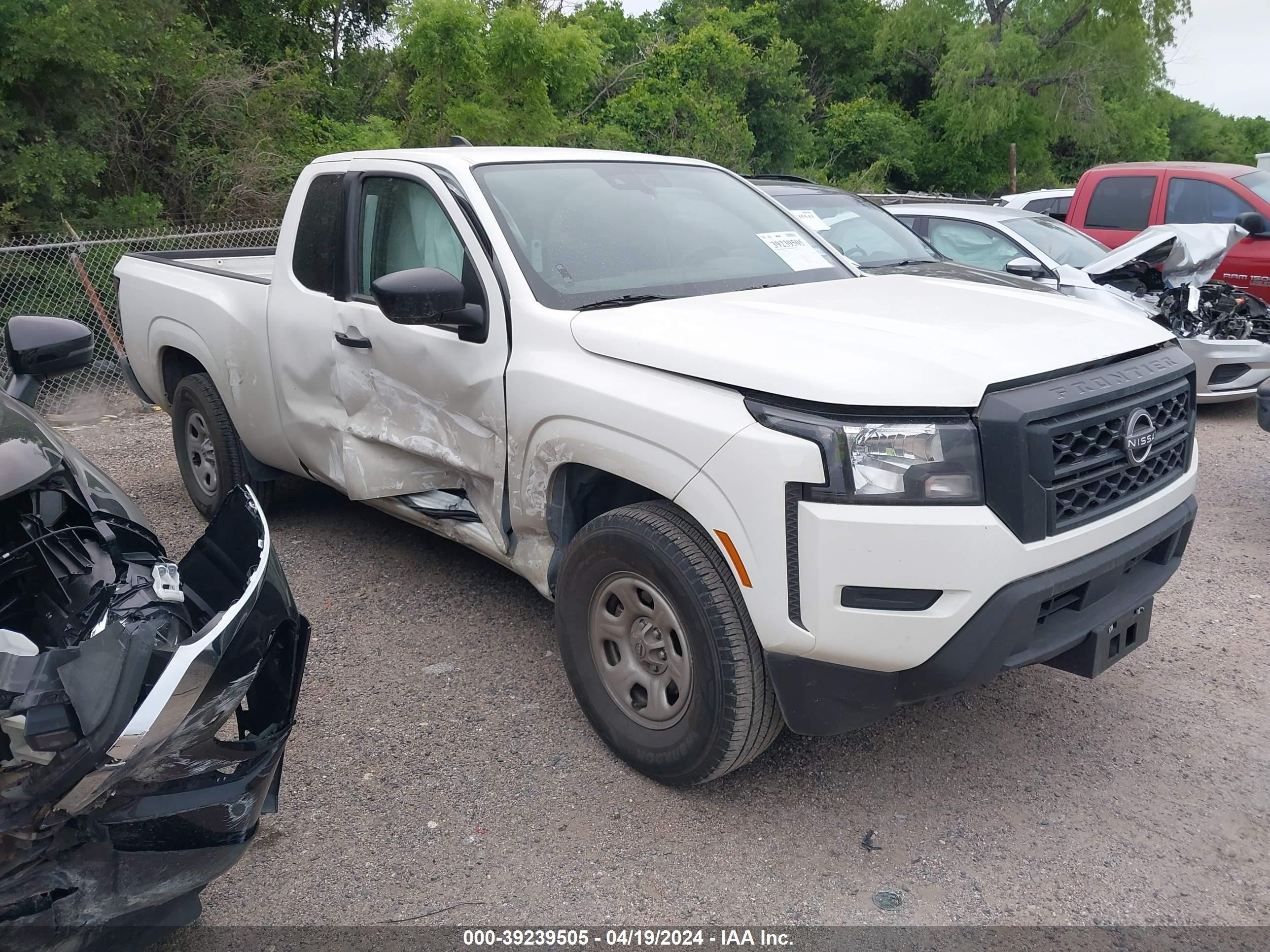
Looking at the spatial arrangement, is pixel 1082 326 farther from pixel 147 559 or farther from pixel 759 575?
pixel 147 559

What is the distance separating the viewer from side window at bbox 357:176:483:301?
390cm

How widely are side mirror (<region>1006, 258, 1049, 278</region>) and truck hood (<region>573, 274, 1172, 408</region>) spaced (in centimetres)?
381

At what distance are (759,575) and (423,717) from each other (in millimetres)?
1610

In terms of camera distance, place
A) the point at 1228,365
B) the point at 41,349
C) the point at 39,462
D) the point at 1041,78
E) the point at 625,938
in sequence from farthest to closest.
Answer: the point at 1041,78 < the point at 1228,365 < the point at 41,349 < the point at 625,938 < the point at 39,462

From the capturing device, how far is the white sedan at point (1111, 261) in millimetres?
7598

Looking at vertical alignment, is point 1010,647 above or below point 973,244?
below

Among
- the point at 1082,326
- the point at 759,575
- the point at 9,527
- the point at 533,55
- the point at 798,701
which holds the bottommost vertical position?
the point at 798,701

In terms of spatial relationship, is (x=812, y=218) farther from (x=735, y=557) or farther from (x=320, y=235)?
(x=735, y=557)

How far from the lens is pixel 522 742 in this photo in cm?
353

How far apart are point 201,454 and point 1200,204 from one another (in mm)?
9083

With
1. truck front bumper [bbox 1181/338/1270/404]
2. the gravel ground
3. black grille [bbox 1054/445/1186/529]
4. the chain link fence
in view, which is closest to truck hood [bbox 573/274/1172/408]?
black grille [bbox 1054/445/1186/529]

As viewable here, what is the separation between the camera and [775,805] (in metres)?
3.17

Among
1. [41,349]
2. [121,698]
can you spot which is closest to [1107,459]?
[121,698]

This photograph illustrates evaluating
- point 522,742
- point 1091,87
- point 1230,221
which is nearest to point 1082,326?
point 522,742
